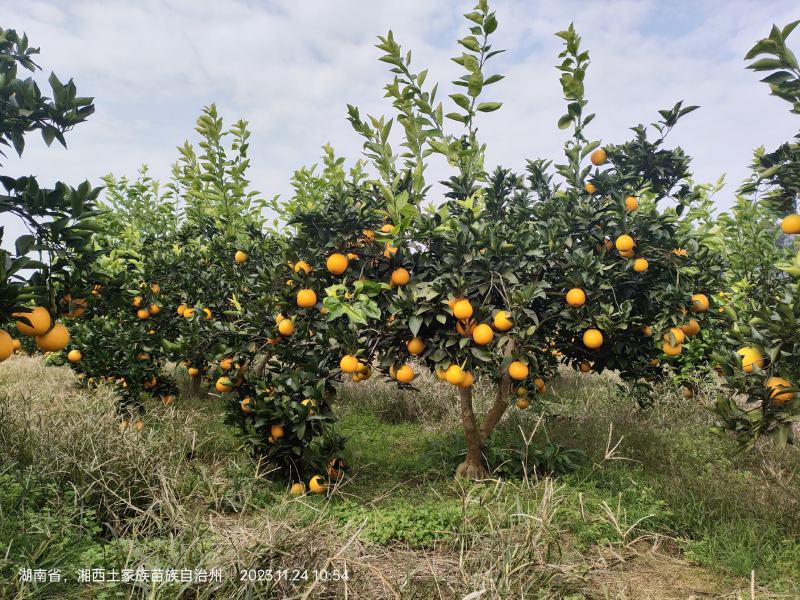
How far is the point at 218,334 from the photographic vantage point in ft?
16.2

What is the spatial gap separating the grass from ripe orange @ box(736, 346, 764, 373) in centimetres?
76

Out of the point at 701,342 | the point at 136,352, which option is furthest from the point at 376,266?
the point at 701,342

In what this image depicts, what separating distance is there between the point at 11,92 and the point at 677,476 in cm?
549

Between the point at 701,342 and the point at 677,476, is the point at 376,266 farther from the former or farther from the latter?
the point at 701,342

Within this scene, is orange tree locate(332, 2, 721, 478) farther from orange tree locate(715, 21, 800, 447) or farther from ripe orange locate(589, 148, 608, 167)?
orange tree locate(715, 21, 800, 447)

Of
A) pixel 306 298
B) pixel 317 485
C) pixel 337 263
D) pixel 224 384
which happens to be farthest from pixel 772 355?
pixel 224 384

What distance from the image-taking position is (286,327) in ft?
14.1

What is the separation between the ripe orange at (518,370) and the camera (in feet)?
11.9

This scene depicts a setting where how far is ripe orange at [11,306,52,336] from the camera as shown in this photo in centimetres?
243

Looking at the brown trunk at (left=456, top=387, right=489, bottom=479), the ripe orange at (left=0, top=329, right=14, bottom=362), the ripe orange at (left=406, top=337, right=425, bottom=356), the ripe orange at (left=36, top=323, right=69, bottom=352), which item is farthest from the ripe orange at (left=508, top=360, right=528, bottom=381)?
the ripe orange at (left=0, top=329, right=14, bottom=362)

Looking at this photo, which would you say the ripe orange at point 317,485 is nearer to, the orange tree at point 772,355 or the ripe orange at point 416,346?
the ripe orange at point 416,346

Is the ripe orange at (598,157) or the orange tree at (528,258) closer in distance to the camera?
the orange tree at (528,258)

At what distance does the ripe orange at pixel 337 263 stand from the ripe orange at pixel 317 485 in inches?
65.5

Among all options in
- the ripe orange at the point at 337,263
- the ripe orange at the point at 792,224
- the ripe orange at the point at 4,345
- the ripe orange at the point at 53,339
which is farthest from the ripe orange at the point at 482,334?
the ripe orange at the point at 4,345
